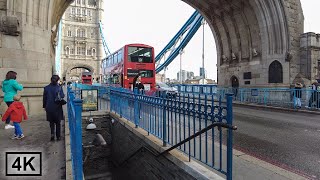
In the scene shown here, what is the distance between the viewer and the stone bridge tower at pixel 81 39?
79.6m

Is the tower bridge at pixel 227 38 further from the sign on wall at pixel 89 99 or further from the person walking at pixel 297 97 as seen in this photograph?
the person walking at pixel 297 97

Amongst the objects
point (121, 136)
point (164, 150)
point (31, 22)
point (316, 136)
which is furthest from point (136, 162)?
point (31, 22)

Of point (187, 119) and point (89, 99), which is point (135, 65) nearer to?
point (89, 99)

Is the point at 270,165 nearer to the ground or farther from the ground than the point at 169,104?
nearer to the ground

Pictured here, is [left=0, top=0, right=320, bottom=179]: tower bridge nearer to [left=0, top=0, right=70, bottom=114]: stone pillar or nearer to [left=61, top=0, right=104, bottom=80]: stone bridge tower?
[left=0, top=0, right=70, bottom=114]: stone pillar

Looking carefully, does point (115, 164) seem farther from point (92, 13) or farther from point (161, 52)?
point (92, 13)

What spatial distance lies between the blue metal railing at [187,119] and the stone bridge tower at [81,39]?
74657mm

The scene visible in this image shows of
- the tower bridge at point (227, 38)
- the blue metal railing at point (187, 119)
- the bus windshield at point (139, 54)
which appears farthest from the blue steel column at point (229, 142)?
the bus windshield at point (139, 54)

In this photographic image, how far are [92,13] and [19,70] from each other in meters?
86.6

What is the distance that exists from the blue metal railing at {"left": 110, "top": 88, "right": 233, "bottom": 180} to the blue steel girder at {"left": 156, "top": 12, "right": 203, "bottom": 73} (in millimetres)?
38437

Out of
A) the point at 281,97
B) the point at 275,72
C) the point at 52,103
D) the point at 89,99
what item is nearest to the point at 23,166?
the point at 52,103

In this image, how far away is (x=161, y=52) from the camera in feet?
196

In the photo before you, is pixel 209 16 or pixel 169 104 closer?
pixel 169 104

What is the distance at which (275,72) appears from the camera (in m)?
17.1
